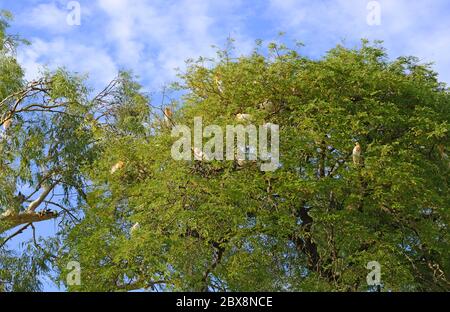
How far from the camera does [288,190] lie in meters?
13.8

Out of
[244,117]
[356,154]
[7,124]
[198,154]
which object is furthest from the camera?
[7,124]

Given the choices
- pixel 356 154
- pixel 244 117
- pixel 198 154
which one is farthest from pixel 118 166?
pixel 356 154

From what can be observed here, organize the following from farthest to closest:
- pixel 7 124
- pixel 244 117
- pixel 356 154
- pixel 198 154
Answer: pixel 7 124 < pixel 244 117 < pixel 198 154 < pixel 356 154

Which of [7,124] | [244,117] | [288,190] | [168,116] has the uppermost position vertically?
[7,124]

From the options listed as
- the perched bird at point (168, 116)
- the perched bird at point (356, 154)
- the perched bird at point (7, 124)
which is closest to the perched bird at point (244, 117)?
the perched bird at point (168, 116)

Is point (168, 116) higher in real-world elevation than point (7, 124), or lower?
lower

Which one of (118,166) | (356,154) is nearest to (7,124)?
(118,166)

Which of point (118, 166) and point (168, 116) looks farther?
point (118, 166)

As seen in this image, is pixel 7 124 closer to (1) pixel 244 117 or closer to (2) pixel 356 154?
(1) pixel 244 117

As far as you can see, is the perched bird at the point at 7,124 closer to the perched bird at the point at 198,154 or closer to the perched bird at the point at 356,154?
the perched bird at the point at 198,154

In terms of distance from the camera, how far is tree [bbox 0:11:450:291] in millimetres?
12922

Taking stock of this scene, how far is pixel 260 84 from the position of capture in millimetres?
14961

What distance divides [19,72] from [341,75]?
8.56 metres

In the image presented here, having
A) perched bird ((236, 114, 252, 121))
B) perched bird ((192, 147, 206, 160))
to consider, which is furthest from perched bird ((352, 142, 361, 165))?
perched bird ((192, 147, 206, 160))
